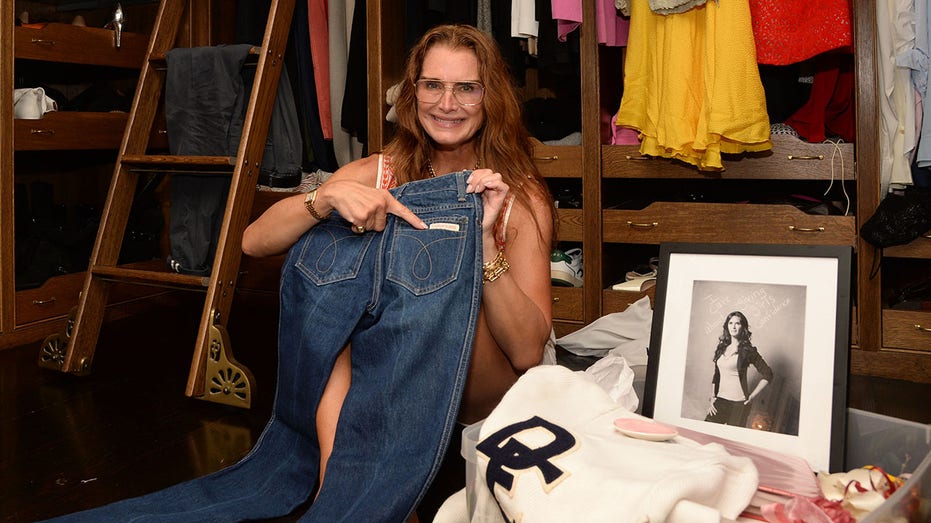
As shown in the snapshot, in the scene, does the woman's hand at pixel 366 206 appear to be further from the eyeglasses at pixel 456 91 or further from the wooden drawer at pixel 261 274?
the wooden drawer at pixel 261 274

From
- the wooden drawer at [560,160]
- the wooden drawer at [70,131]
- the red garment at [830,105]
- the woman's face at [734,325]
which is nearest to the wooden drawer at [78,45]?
the wooden drawer at [70,131]

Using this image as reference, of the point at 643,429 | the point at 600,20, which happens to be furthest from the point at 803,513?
the point at 600,20

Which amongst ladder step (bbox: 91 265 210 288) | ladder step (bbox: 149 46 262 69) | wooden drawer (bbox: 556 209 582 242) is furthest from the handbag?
ladder step (bbox: 149 46 262 69)

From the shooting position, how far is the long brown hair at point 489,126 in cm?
167

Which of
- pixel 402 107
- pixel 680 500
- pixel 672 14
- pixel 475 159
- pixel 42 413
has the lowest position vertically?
pixel 42 413

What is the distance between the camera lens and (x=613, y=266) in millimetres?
3186

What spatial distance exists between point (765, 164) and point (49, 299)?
8.97 feet

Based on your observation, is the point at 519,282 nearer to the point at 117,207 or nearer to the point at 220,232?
the point at 220,232

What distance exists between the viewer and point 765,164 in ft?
9.09

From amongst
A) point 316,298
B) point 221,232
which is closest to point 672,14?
point 221,232

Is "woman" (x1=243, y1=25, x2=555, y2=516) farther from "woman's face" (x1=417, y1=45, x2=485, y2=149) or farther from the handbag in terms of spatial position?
the handbag

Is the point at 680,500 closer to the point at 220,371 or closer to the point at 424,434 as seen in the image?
the point at 424,434

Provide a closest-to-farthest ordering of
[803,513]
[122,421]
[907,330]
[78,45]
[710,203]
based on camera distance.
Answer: [803,513], [122,421], [907,330], [710,203], [78,45]

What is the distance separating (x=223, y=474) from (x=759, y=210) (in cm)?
191
